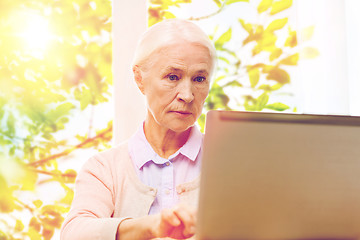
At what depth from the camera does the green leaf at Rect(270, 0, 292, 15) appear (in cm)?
217

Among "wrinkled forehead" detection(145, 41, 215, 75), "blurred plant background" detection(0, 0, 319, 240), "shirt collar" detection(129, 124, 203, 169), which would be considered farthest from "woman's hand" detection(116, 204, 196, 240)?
"blurred plant background" detection(0, 0, 319, 240)

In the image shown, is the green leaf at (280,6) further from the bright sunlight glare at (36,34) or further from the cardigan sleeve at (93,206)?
the cardigan sleeve at (93,206)

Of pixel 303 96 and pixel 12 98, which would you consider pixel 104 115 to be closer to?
pixel 12 98

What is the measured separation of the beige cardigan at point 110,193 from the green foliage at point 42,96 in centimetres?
66

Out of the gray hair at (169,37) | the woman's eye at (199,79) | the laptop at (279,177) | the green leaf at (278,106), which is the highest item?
the gray hair at (169,37)

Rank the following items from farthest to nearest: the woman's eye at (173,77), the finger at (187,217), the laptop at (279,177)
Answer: the woman's eye at (173,77), the finger at (187,217), the laptop at (279,177)

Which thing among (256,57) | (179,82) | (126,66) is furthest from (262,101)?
(179,82)

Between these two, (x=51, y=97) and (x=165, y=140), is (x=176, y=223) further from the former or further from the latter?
(x=51, y=97)

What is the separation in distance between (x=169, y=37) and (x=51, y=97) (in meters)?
0.93

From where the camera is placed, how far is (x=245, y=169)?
0.63m

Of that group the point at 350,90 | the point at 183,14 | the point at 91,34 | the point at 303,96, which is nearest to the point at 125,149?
the point at 91,34

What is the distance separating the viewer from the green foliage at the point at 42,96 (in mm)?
1980

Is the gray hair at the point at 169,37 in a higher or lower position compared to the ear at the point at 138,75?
higher

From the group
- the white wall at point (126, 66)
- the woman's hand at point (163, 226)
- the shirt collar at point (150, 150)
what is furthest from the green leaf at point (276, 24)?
the woman's hand at point (163, 226)
